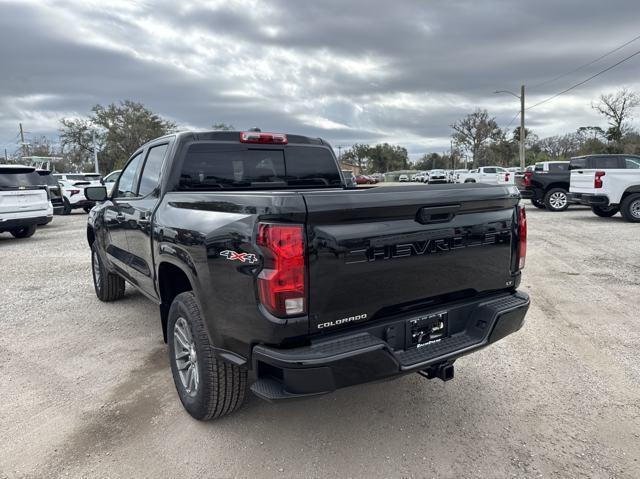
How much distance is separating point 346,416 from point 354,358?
1032mm

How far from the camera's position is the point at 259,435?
2.79m

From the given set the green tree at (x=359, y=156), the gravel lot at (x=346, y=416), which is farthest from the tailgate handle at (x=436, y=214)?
the green tree at (x=359, y=156)

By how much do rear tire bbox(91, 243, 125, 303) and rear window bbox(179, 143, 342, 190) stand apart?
263 centimetres

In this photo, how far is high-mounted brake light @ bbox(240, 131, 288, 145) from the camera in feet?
12.2

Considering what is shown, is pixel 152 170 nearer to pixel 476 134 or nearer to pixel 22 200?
pixel 22 200

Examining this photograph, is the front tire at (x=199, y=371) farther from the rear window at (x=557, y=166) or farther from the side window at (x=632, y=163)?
the rear window at (x=557, y=166)

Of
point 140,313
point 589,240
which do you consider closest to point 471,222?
point 140,313

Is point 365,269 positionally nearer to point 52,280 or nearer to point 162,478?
point 162,478

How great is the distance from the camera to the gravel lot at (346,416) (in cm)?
251

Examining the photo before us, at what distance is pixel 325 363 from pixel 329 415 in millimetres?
1084

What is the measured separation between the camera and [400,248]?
7.84 ft

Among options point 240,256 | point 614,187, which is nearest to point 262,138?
point 240,256

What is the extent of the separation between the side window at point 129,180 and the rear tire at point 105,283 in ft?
3.91

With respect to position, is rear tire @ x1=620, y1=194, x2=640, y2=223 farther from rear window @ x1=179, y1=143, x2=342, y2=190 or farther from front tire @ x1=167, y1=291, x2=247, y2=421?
front tire @ x1=167, y1=291, x2=247, y2=421
